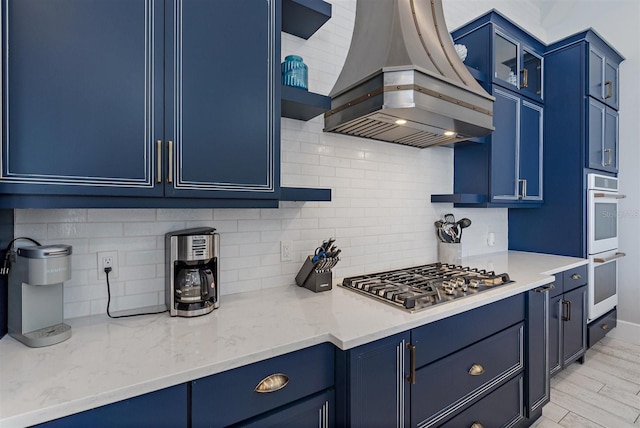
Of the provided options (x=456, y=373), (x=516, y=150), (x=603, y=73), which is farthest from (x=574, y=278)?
(x=603, y=73)

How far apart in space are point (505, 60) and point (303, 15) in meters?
1.88

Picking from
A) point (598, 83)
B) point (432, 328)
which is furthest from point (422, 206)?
point (598, 83)

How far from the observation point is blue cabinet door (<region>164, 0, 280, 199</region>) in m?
1.20

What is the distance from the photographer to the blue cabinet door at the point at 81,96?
961mm

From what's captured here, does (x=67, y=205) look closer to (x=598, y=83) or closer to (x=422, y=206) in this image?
(x=422, y=206)

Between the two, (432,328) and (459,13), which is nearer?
(432,328)

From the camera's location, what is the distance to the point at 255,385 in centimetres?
105

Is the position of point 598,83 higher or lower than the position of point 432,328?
higher

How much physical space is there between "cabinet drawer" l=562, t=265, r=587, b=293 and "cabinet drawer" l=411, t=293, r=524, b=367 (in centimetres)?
90

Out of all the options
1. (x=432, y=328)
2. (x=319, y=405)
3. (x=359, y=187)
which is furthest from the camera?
(x=359, y=187)

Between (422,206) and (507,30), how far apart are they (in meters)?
1.57

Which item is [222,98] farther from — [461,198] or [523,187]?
[523,187]

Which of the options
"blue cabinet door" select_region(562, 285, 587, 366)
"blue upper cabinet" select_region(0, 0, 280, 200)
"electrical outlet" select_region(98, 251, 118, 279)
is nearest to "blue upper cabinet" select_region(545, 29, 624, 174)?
"blue cabinet door" select_region(562, 285, 587, 366)

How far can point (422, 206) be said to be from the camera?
254cm
